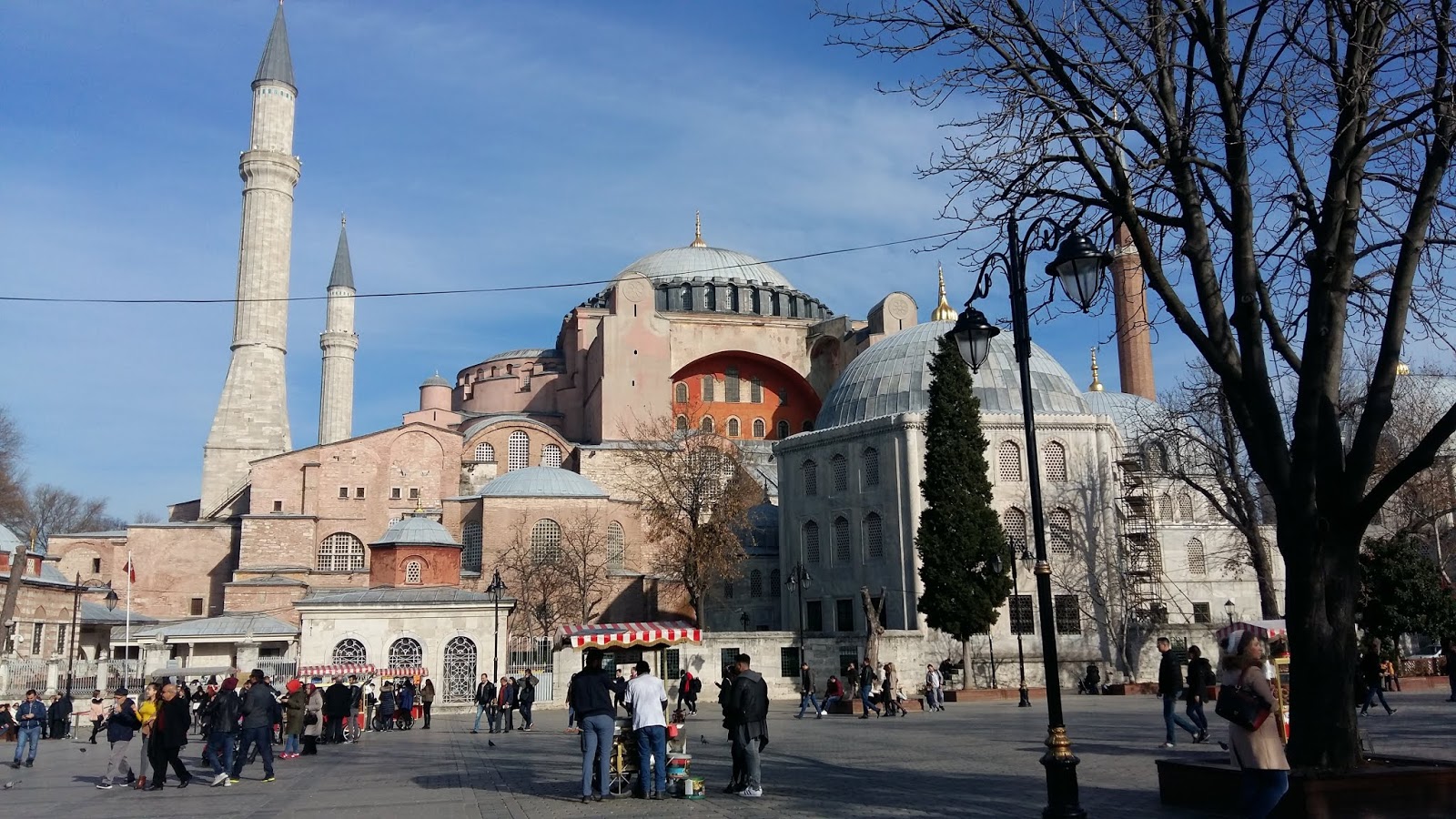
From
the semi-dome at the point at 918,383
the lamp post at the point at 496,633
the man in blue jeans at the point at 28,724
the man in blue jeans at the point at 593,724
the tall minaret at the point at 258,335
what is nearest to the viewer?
the man in blue jeans at the point at 593,724

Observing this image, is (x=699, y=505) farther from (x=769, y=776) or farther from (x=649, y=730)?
(x=649, y=730)

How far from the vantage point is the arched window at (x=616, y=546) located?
42572 millimetres

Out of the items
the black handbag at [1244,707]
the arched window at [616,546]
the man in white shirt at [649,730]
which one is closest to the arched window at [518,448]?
the arched window at [616,546]

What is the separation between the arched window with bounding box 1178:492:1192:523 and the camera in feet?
132

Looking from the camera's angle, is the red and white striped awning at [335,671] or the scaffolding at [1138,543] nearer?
the red and white striped awning at [335,671]

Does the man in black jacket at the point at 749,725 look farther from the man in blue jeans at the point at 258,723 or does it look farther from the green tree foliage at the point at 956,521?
the green tree foliage at the point at 956,521

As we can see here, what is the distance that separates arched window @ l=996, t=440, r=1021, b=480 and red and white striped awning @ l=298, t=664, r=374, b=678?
1831cm

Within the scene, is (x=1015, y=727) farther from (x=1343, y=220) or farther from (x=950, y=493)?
(x=950, y=493)

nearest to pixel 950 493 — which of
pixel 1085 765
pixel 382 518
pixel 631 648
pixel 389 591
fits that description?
pixel 631 648

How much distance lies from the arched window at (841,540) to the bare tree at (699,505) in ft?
9.46

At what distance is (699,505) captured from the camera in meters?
35.2

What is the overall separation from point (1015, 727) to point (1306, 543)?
9807 mm

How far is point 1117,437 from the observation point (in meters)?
35.5

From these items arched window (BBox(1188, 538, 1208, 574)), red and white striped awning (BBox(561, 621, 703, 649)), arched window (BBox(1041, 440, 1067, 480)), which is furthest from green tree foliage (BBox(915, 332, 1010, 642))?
arched window (BBox(1188, 538, 1208, 574))
